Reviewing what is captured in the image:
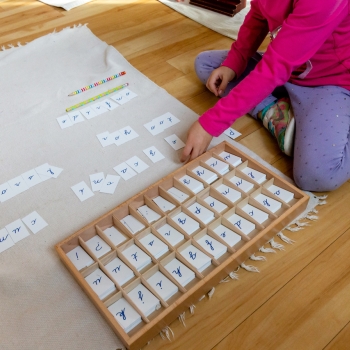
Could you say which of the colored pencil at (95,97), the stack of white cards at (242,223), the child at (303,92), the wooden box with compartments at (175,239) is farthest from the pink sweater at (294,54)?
the colored pencil at (95,97)

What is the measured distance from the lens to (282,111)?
106 cm

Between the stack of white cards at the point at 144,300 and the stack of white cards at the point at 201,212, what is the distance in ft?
0.66

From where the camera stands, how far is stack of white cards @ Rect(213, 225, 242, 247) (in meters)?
0.78

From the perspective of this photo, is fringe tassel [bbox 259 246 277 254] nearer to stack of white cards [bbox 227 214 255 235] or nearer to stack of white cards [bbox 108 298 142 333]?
stack of white cards [bbox 227 214 255 235]

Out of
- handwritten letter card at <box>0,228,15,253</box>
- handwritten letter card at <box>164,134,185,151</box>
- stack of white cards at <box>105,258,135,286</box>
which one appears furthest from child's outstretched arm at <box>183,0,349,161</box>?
handwritten letter card at <box>0,228,15,253</box>

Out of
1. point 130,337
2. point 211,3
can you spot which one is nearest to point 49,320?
point 130,337

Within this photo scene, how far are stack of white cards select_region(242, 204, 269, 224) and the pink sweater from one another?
203 mm

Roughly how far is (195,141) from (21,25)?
1.12 m

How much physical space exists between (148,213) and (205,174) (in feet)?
0.58

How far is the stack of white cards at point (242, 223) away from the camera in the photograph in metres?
0.80

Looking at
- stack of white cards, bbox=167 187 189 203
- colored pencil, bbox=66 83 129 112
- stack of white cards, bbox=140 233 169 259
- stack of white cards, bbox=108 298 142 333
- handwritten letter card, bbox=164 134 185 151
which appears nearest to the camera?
stack of white cards, bbox=108 298 142 333

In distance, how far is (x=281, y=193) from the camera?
873 mm

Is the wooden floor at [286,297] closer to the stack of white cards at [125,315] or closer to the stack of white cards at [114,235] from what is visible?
the stack of white cards at [125,315]

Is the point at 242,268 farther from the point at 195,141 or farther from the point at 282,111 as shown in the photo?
the point at 282,111
